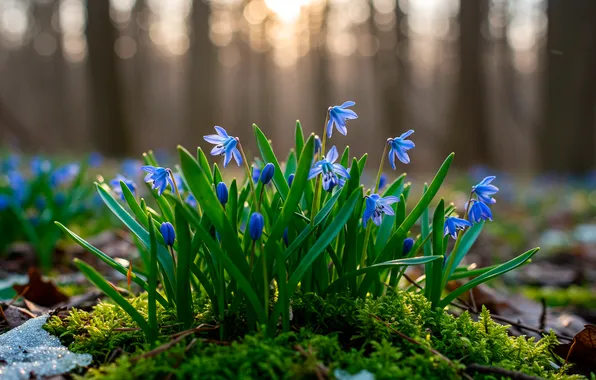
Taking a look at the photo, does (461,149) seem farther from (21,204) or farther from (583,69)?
(21,204)

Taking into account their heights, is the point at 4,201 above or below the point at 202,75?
below

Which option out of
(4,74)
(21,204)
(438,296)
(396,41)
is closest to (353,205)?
(438,296)

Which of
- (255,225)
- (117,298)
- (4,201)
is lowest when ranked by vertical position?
(4,201)

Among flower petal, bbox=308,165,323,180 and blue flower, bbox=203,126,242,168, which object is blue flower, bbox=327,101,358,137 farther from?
blue flower, bbox=203,126,242,168

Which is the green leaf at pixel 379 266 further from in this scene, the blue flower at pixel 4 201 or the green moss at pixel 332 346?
the blue flower at pixel 4 201

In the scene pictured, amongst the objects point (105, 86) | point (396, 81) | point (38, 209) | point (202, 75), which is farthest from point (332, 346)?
point (396, 81)

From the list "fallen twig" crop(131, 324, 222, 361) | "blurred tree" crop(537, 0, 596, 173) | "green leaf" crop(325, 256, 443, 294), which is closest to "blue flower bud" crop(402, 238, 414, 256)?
"green leaf" crop(325, 256, 443, 294)

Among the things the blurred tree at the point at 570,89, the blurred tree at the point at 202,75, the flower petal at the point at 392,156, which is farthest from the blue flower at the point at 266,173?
the blurred tree at the point at 202,75

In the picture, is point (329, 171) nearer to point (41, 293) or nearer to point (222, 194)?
point (222, 194)
